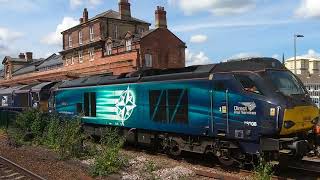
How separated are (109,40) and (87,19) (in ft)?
29.8

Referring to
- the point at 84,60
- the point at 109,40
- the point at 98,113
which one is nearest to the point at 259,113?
the point at 98,113

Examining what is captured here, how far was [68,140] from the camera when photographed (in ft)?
51.5

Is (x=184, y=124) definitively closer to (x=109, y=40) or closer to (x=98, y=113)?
(x=98, y=113)

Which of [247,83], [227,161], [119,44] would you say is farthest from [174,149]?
[119,44]

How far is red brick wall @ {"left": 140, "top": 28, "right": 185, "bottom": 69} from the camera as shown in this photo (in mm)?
51412

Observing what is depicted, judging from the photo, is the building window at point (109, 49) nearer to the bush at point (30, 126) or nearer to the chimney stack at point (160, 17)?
the chimney stack at point (160, 17)

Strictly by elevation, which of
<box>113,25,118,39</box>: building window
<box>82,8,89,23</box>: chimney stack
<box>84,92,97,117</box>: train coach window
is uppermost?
Result: <box>82,8,89,23</box>: chimney stack

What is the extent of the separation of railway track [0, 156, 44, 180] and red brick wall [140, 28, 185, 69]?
3470cm

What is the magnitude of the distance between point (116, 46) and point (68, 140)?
37416 mm

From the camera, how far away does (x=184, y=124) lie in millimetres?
13469

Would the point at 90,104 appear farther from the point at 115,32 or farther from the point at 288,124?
the point at 115,32

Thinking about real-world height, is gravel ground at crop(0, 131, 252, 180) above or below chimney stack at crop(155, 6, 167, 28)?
below

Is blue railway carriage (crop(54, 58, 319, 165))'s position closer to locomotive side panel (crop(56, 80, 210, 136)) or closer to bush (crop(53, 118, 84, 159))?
locomotive side panel (crop(56, 80, 210, 136))

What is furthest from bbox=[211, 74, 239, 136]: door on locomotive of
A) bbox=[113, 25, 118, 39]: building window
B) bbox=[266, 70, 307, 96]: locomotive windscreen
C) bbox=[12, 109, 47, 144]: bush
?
bbox=[113, 25, 118, 39]: building window
